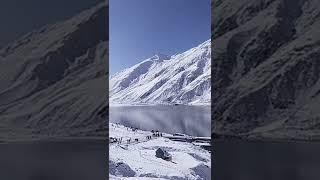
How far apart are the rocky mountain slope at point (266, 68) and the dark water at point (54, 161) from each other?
0.65 meters

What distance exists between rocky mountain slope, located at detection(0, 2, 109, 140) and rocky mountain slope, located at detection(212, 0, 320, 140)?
2.09 ft

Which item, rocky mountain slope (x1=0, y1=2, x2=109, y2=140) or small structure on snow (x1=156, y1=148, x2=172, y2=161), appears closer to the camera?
rocky mountain slope (x1=0, y1=2, x2=109, y2=140)

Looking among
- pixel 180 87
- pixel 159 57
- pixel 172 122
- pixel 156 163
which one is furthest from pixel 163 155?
pixel 159 57

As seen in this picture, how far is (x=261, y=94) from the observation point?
1.80 m

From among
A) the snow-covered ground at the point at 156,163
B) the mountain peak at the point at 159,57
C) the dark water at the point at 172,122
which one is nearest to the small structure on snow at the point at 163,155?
the snow-covered ground at the point at 156,163

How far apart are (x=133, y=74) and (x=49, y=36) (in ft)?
430

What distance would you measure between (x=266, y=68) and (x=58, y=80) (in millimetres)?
1111

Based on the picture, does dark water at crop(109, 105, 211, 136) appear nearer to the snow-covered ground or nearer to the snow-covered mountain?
the snow-covered ground

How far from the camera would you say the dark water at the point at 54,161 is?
1843 mm

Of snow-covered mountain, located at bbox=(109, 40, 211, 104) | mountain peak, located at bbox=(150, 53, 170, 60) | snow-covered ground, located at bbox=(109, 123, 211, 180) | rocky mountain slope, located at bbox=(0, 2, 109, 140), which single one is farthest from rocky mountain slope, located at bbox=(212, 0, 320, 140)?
mountain peak, located at bbox=(150, 53, 170, 60)

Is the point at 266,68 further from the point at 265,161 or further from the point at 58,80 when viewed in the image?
the point at 58,80

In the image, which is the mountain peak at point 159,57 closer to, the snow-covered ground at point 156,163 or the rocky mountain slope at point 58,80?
the snow-covered ground at point 156,163

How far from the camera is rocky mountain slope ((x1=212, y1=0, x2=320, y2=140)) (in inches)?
68.6

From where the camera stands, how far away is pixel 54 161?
6.07 ft
